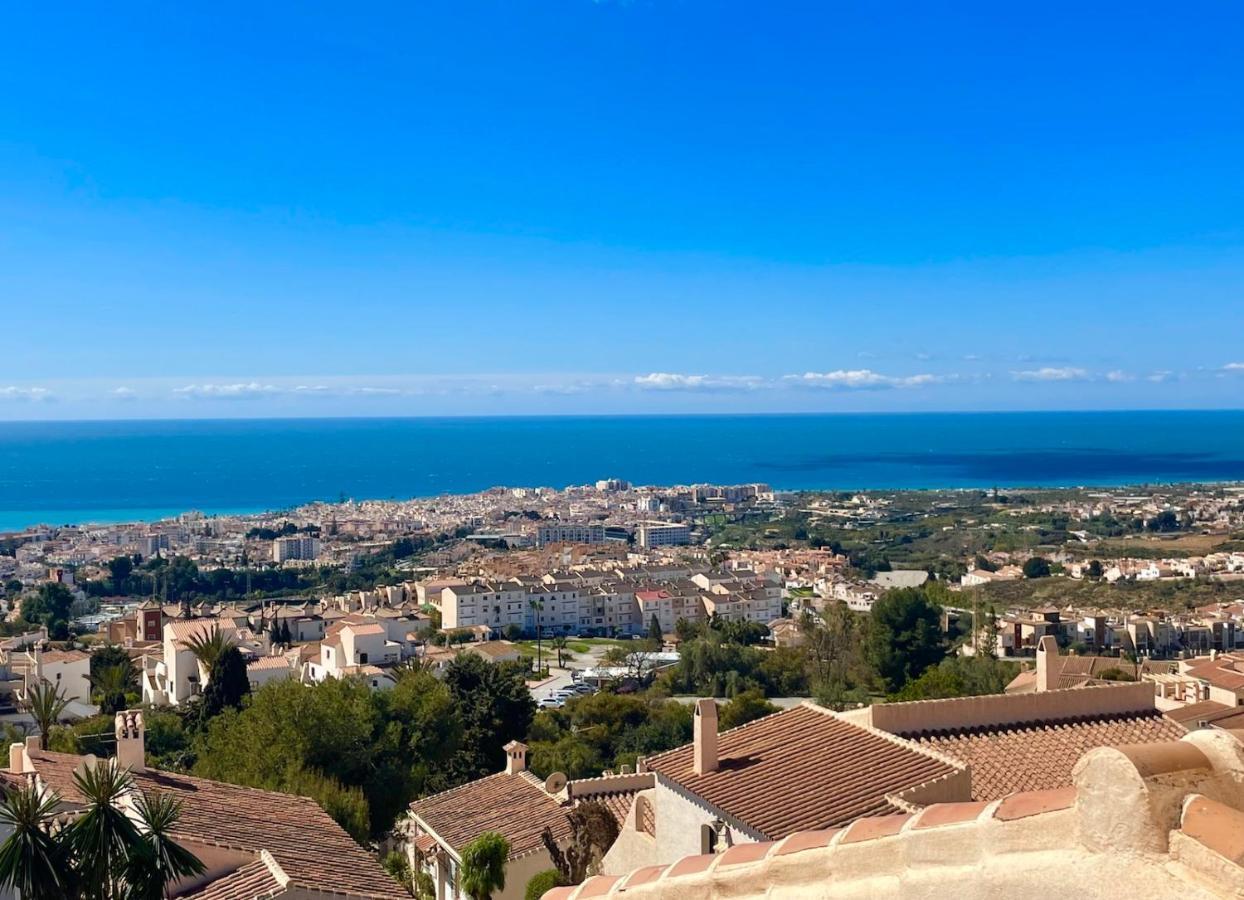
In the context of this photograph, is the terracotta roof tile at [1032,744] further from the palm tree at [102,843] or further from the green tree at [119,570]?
the green tree at [119,570]

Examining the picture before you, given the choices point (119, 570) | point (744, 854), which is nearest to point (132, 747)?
point (744, 854)

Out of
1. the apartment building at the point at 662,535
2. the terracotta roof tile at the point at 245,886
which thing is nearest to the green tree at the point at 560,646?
the terracotta roof tile at the point at 245,886

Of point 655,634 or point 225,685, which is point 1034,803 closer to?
point 225,685

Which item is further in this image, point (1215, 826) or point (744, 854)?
point (744, 854)

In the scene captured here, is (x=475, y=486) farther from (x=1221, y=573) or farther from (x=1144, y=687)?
(x=1144, y=687)

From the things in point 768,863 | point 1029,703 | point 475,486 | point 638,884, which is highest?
point 768,863

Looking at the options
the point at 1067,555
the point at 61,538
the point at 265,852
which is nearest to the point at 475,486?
the point at 61,538

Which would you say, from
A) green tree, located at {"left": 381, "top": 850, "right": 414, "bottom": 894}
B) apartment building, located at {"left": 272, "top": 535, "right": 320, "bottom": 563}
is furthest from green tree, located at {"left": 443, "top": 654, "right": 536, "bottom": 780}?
apartment building, located at {"left": 272, "top": 535, "right": 320, "bottom": 563}

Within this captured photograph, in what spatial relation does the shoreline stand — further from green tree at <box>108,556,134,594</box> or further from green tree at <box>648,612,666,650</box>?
green tree at <box>648,612,666,650</box>
